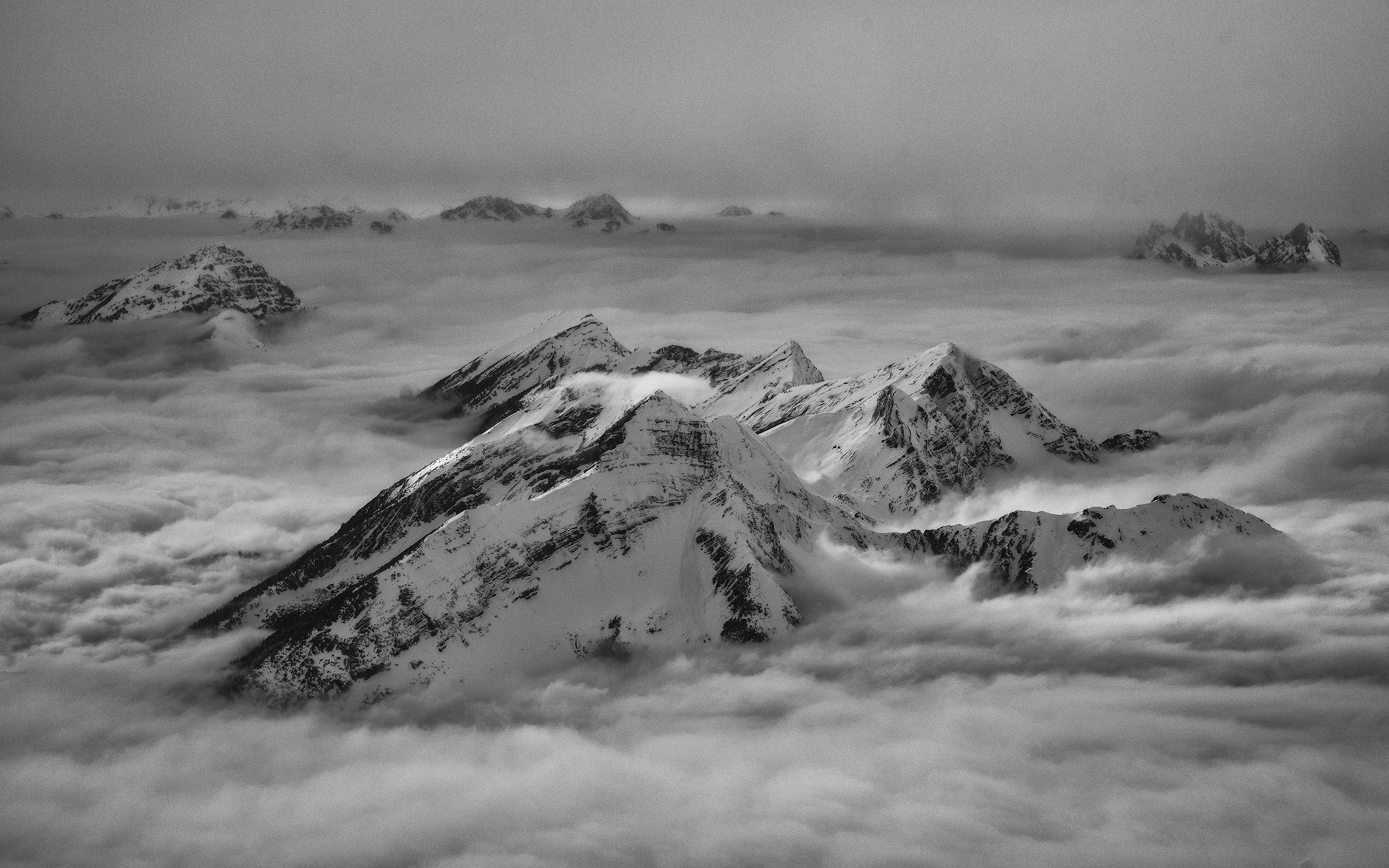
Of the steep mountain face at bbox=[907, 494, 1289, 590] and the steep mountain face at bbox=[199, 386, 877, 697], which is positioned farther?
the steep mountain face at bbox=[907, 494, 1289, 590]

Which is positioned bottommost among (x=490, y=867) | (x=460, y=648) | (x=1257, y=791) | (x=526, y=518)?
(x=490, y=867)

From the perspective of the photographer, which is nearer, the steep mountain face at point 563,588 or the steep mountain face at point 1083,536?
the steep mountain face at point 563,588

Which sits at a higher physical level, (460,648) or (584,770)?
(460,648)

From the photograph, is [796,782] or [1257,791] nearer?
[1257,791]

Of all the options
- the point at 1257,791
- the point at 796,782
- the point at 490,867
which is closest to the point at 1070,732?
the point at 1257,791

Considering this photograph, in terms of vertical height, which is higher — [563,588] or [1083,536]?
[1083,536]

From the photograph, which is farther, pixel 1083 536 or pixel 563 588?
pixel 1083 536

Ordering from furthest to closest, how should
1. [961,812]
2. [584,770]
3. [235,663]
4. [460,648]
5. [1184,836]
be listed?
[235,663]
[460,648]
[584,770]
[961,812]
[1184,836]

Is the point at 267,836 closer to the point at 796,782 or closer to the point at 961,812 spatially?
the point at 796,782
